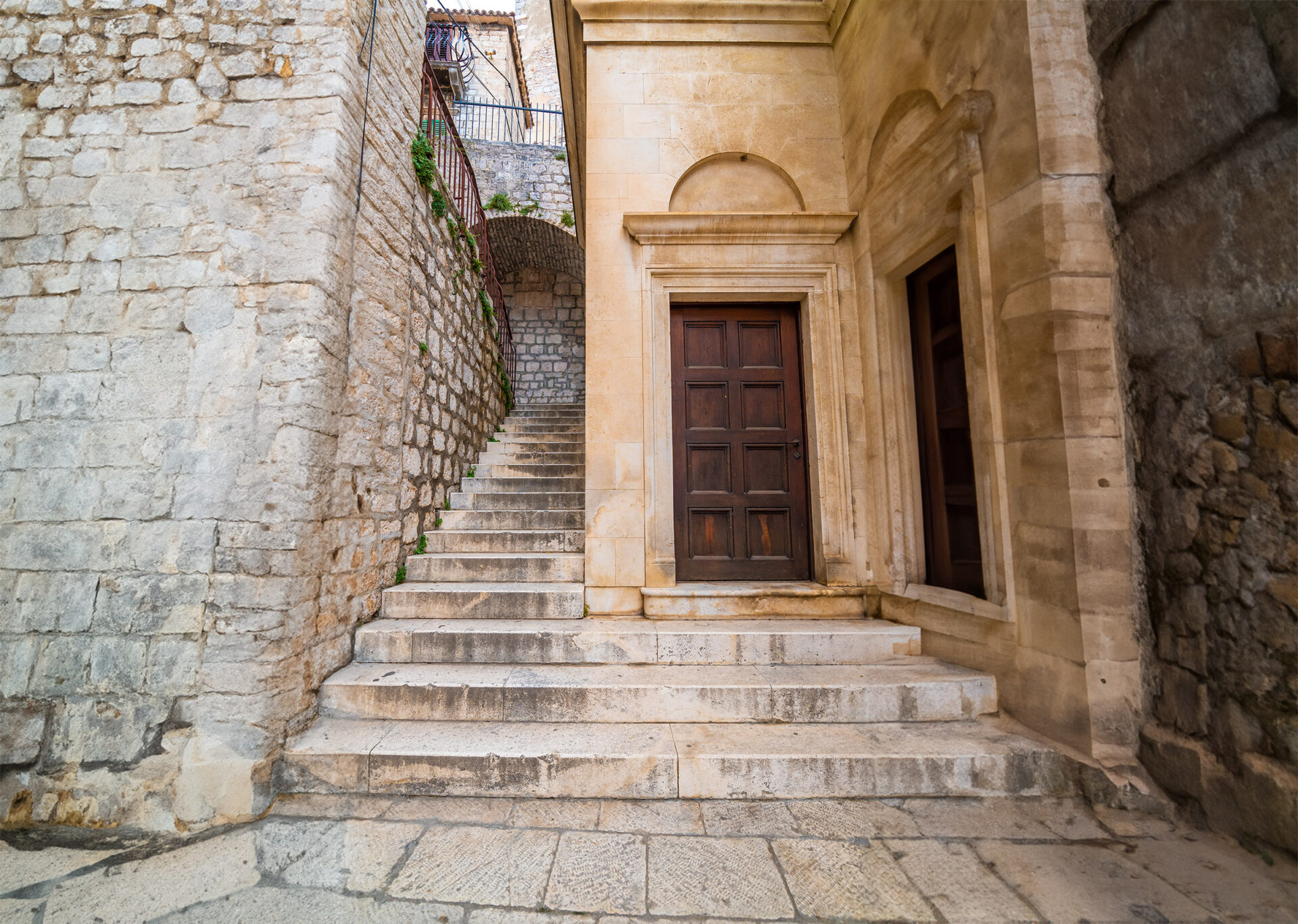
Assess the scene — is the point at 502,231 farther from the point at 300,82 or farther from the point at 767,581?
the point at 767,581

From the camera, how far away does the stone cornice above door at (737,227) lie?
13.0ft

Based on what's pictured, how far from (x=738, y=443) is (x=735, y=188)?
7.40 feet

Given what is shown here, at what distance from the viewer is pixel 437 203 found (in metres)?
4.25

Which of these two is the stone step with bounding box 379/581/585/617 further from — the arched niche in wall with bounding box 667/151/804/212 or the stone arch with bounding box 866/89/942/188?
the stone arch with bounding box 866/89/942/188

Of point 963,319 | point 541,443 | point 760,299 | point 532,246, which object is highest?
point 532,246

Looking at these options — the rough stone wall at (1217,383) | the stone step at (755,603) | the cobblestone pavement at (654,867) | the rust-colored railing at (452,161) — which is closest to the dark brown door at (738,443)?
the stone step at (755,603)

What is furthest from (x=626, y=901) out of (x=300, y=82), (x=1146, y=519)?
(x=300, y=82)

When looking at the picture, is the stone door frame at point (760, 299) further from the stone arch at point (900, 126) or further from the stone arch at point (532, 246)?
the stone arch at point (532, 246)

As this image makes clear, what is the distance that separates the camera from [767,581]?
3986 mm

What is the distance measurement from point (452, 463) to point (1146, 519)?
5.02 m

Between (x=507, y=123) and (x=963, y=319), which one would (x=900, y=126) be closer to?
(x=963, y=319)

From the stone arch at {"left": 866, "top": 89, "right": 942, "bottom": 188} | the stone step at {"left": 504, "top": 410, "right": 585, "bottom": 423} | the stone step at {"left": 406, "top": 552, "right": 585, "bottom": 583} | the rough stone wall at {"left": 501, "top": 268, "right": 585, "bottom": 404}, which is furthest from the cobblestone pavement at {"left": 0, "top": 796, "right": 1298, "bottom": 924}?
the rough stone wall at {"left": 501, "top": 268, "right": 585, "bottom": 404}

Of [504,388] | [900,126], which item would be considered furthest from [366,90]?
[504,388]

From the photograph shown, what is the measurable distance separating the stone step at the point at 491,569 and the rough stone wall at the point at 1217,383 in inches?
132
